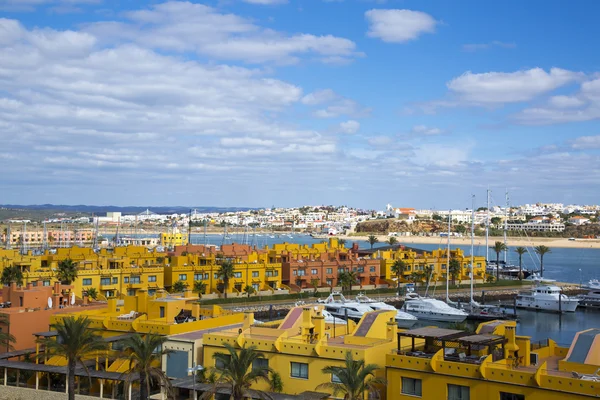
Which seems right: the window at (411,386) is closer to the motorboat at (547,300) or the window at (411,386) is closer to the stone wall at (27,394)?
the stone wall at (27,394)

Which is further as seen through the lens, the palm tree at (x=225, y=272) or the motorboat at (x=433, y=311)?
the palm tree at (x=225, y=272)

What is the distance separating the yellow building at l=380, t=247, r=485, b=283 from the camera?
294 feet

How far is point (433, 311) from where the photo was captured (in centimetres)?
6888

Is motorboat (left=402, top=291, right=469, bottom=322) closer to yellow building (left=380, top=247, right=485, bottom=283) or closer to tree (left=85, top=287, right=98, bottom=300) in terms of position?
yellow building (left=380, top=247, right=485, bottom=283)

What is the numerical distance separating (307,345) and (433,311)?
4344cm

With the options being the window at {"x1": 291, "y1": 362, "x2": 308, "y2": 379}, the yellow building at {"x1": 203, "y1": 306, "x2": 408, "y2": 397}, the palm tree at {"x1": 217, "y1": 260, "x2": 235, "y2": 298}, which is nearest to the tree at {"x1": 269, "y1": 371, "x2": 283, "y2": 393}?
the yellow building at {"x1": 203, "y1": 306, "x2": 408, "y2": 397}

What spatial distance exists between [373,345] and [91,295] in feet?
138

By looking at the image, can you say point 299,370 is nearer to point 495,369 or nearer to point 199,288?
point 495,369

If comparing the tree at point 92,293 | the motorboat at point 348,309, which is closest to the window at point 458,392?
the motorboat at point 348,309

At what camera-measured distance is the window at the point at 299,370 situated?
2792cm

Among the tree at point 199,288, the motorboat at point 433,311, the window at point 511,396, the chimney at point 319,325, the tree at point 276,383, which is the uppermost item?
the chimney at point 319,325

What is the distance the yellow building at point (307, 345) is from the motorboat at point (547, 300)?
52650 mm

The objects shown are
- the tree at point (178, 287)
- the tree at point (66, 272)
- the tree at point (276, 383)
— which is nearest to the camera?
the tree at point (276, 383)

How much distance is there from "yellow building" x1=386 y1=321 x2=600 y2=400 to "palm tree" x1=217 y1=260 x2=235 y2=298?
4676 cm
